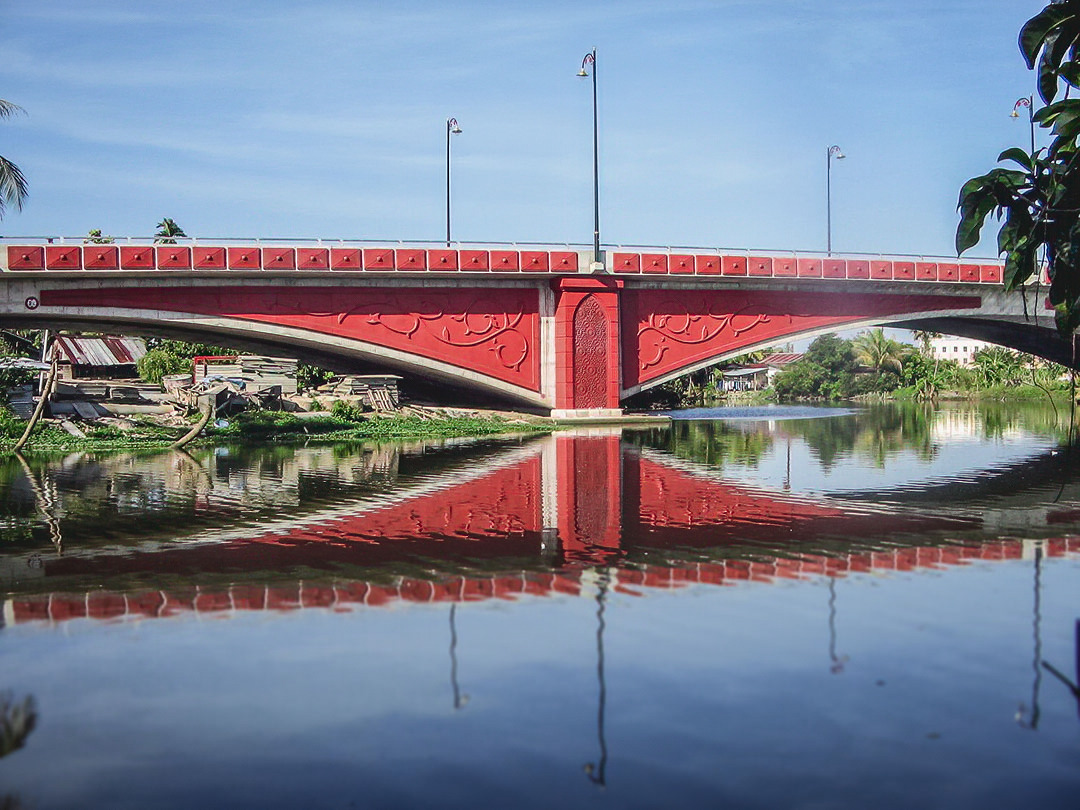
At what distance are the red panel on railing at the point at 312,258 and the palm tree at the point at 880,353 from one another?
5723 cm

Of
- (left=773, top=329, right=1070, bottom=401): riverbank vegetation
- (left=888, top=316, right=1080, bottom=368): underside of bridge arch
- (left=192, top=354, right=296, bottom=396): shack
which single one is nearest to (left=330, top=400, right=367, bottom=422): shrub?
(left=192, top=354, right=296, bottom=396): shack

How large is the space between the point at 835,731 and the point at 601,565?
500 centimetres

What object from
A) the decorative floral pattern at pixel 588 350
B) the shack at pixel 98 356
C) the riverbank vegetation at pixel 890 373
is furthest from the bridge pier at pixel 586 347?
the riverbank vegetation at pixel 890 373

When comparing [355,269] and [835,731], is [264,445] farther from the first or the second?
[835,731]

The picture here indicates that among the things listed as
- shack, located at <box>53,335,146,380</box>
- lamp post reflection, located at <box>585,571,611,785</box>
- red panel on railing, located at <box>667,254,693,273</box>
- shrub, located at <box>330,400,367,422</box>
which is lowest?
lamp post reflection, located at <box>585,571,611,785</box>

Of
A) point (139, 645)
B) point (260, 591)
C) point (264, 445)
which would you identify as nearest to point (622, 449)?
point (264, 445)

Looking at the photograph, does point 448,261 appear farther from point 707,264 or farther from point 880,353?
point 880,353

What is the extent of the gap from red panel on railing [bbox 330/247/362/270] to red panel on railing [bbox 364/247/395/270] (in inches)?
9.1

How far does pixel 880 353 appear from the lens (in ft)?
272

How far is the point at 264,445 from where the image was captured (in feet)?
94.0

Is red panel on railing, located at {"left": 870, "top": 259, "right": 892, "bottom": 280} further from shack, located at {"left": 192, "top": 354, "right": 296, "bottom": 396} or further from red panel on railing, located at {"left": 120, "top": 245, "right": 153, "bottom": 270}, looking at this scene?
red panel on railing, located at {"left": 120, "top": 245, "right": 153, "bottom": 270}

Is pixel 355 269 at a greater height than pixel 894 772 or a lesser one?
greater

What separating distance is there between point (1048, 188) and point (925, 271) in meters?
32.5

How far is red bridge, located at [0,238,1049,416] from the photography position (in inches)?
1320
